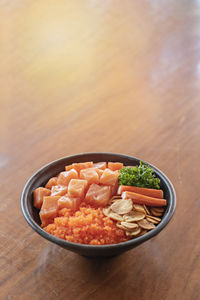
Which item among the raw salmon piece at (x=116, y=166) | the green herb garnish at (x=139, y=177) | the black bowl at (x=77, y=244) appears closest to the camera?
the black bowl at (x=77, y=244)

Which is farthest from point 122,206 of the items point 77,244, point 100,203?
point 77,244

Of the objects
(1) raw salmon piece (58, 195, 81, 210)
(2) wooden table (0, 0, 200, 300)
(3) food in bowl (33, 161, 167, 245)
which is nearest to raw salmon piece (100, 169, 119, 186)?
(3) food in bowl (33, 161, 167, 245)

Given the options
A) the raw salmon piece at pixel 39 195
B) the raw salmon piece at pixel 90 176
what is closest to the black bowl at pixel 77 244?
the raw salmon piece at pixel 39 195

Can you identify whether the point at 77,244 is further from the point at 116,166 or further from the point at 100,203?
the point at 116,166

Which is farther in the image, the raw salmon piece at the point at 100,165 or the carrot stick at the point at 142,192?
the raw salmon piece at the point at 100,165

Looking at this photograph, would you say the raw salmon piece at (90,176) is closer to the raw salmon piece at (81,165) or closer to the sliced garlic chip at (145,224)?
the raw salmon piece at (81,165)

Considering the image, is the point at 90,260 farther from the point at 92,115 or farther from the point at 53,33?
the point at 53,33

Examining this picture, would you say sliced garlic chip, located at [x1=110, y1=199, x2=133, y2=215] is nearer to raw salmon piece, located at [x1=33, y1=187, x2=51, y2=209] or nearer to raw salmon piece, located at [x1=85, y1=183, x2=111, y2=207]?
raw salmon piece, located at [x1=85, y1=183, x2=111, y2=207]
